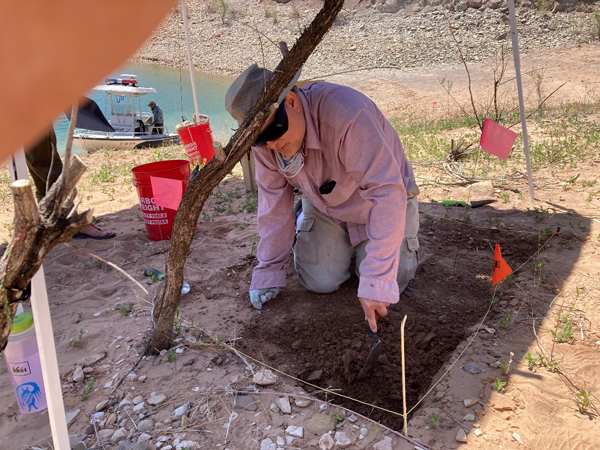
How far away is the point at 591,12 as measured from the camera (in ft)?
59.2

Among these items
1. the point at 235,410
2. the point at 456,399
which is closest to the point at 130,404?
the point at 235,410

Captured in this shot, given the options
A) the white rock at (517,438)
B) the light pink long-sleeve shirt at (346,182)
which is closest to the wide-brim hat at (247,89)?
the light pink long-sleeve shirt at (346,182)

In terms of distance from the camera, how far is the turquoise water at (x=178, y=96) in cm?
1380

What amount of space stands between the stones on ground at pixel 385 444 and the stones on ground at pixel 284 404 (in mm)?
388

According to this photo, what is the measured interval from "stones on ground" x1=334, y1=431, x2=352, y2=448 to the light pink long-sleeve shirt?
1.94 feet

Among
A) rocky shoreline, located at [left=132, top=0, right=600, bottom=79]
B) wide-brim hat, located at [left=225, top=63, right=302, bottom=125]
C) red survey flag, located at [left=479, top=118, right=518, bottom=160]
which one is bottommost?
red survey flag, located at [left=479, top=118, right=518, bottom=160]

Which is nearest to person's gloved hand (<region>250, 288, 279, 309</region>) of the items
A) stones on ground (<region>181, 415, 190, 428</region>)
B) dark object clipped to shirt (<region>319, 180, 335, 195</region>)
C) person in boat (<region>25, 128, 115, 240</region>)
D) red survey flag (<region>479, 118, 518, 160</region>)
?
dark object clipped to shirt (<region>319, 180, 335, 195</region>)

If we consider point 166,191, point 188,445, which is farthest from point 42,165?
point 188,445

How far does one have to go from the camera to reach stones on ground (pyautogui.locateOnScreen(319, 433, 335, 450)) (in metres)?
1.80

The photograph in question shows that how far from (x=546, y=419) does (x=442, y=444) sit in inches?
17.2

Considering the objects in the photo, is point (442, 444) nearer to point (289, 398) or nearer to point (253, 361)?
point (289, 398)

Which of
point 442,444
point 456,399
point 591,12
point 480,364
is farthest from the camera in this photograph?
point 591,12

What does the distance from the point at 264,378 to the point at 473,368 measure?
94 centimetres

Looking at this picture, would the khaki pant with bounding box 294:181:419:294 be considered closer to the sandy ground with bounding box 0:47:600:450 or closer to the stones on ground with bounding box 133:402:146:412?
the sandy ground with bounding box 0:47:600:450
